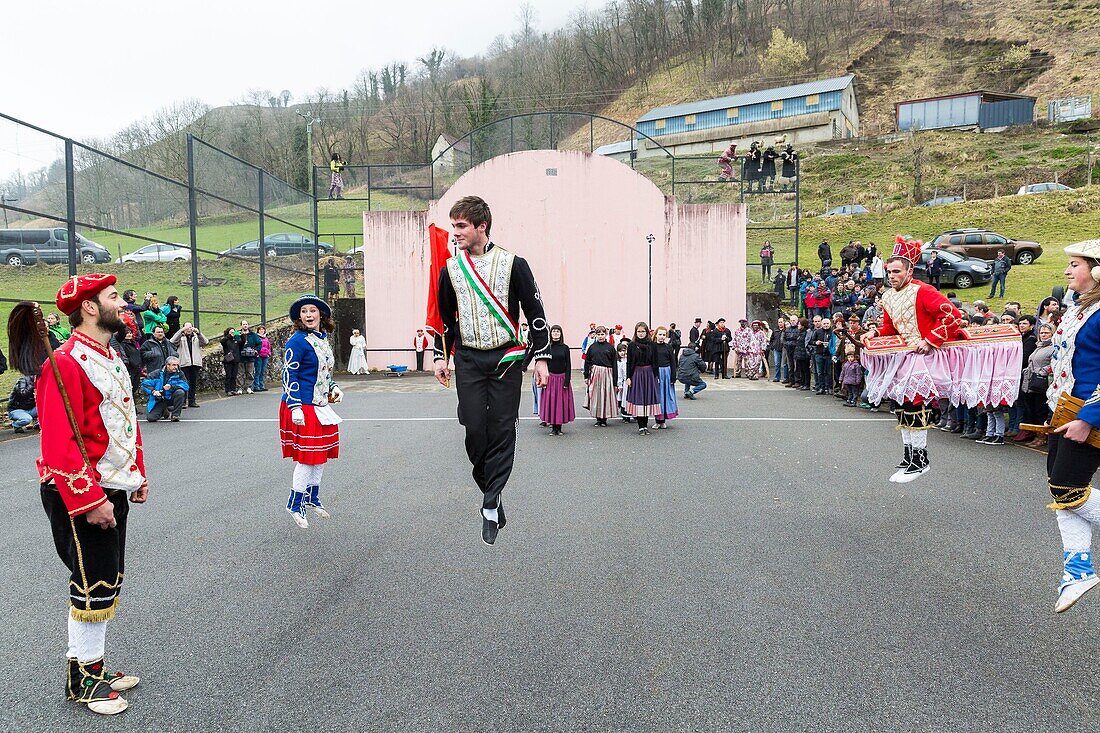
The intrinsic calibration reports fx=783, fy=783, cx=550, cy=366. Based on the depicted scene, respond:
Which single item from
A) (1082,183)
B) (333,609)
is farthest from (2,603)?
(1082,183)

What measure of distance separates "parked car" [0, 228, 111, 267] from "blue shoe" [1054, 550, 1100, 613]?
13807 millimetres

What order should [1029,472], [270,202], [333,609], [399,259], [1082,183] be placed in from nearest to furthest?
1. [333,609]
2. [1029,472]
3. [270,202]
4. [399,259]
5. [1082,183]

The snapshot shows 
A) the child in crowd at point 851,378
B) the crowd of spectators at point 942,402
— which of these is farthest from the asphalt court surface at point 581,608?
the child in crowd at point 851,378

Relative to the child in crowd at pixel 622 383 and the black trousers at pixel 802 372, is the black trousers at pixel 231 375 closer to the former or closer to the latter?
the child in crowd at pixel 622 383

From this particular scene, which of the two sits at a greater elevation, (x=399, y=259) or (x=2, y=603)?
(x=399, y=259)

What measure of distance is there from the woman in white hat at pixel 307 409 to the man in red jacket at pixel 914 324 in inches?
198

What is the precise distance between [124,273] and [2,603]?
12935mm

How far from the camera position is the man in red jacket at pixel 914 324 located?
7.07 m

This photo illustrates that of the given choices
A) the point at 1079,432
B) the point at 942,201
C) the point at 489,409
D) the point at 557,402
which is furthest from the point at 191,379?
the point at 942,201

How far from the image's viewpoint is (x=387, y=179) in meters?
28.2

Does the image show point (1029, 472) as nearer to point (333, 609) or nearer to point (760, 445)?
point (760, 445)

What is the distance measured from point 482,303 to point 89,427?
7.91 ft

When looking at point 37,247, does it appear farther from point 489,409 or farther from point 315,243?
point 315,243

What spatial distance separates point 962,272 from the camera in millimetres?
27094
